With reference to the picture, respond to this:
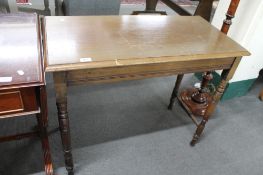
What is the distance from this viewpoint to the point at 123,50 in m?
1.01

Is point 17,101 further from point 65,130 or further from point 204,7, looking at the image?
point 204,7

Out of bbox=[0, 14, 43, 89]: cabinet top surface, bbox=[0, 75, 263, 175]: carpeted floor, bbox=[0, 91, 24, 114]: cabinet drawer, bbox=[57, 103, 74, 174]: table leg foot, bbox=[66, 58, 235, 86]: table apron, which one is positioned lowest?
bbox=[0, 75, 263, 175]: carpeted floor

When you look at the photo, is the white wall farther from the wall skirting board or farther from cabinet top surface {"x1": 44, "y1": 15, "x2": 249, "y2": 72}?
cabinet top surface {"x1": 44, "y1": 15, "x2": 249, "y2": 72}

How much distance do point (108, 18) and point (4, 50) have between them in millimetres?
560

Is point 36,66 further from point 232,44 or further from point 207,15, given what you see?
point 207,15

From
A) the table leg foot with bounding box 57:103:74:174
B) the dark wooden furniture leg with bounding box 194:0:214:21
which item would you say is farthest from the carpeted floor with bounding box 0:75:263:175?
the dark wooden furniture leg with bounding box 194:0:214:21

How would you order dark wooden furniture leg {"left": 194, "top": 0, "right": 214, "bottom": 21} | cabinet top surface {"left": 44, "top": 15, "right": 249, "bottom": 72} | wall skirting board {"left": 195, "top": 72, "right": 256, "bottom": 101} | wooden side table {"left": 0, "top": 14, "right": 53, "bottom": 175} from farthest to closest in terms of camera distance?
dark wooden furniture leg {"left": 194, "top": 0, "right": 214, "bottom": 21}
wall skirting board {"left": 195, "top": 72, "right": 256, "bottom": 101}
cabinet top surface {"left": 44, "top": 15, "right": 249, "bottom": 72}
wooden side table {"left": 0, "top": 14, "right": 53, "bottom": 175}

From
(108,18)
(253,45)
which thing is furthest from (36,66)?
(253,45)

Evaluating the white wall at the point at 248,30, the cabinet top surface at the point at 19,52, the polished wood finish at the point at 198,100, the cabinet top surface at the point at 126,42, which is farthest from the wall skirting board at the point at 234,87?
the cabinet top surface at the point at 19,52

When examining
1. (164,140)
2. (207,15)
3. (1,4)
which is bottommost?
(164,140)

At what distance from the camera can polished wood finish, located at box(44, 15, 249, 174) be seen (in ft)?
3.01

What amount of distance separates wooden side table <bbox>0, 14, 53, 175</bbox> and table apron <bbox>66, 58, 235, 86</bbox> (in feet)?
0.43

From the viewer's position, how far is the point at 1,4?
2.79 m

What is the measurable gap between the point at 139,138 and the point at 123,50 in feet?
2.68
